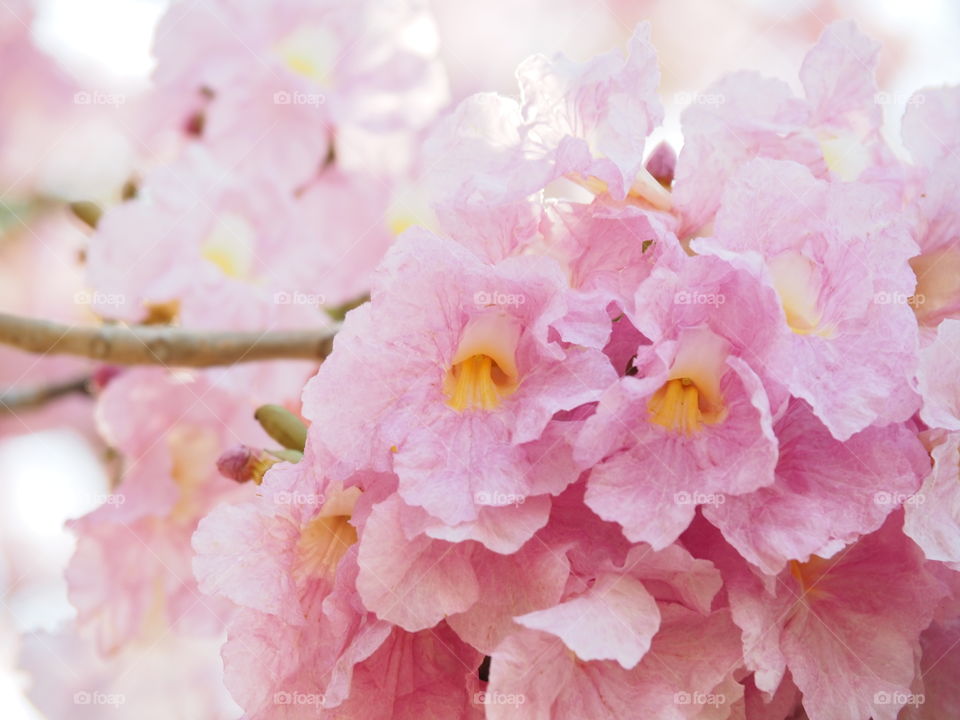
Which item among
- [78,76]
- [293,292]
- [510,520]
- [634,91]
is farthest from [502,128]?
[78,76]

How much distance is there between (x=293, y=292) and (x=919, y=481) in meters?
0.50

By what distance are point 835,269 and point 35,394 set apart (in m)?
0.72

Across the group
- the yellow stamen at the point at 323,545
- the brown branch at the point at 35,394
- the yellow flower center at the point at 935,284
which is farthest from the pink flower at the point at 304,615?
the brown branch at the point at 35,394

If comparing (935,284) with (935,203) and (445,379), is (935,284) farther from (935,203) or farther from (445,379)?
(445,379)

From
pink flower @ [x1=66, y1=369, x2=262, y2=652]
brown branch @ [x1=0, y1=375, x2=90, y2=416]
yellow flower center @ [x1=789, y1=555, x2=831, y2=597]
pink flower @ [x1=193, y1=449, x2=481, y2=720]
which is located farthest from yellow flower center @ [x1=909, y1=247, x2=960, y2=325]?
brown branch @ [x1=0, y1=375, x2=90, y2=416]

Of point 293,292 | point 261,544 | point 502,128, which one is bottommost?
point 293,292

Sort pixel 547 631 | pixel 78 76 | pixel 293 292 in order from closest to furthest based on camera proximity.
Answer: pixel 547 631 → pixel 293 292 → pixel 78 76

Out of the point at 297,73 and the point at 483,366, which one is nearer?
the point at 483,366

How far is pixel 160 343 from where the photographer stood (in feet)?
2.13

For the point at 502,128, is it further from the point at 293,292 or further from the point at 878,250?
the point at 293,292

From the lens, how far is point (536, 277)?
0.37 meters

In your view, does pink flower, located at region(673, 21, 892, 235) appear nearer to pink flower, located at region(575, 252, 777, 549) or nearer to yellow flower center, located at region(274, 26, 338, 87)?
pink flower, located at region(575, 252, 777, 549)

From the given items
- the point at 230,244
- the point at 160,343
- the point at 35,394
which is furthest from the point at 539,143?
the point at 35,394

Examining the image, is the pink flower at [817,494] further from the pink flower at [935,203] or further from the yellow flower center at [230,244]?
the yellow flower center at [230,244]
